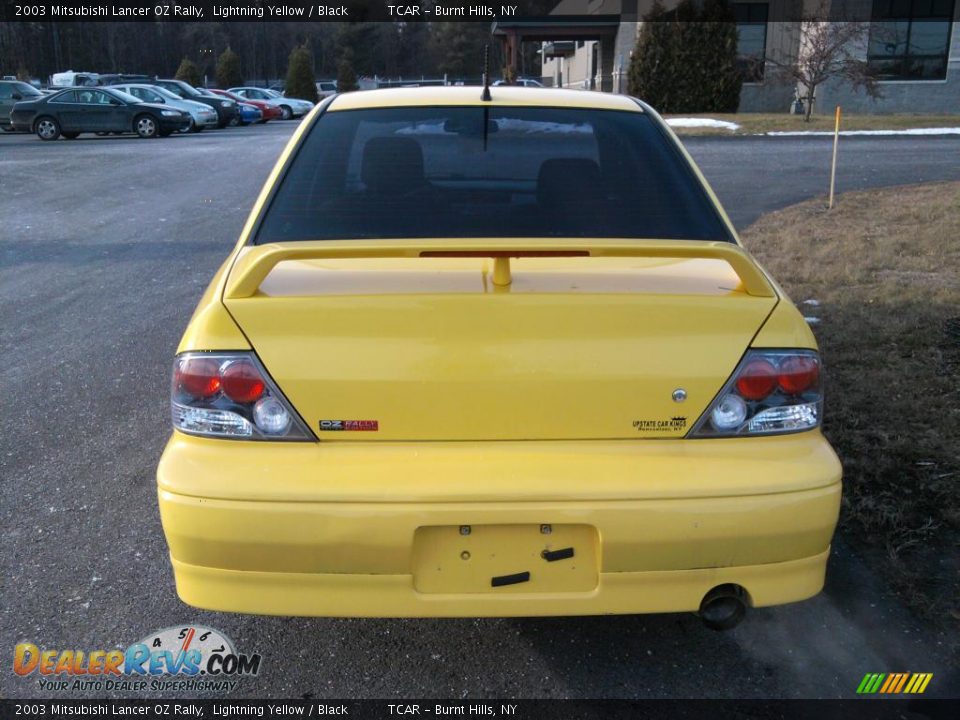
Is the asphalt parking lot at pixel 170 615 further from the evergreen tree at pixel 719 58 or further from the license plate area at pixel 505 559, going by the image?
the evergreen tree at pixel 719 58

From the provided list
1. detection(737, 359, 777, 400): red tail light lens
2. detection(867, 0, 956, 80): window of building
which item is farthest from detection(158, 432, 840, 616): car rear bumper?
detection(867, 0, 956, 80): window of building

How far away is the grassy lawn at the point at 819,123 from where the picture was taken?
23031 mm

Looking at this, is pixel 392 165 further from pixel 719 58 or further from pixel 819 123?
pixel 719 58

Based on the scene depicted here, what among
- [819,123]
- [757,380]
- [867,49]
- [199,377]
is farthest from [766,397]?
[867,49]

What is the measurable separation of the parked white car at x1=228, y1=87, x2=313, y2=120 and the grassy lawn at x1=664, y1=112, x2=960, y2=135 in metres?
18.6

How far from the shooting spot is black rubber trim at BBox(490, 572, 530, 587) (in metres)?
2.25

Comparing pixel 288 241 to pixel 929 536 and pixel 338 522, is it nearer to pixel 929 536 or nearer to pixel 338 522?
pixel 338 522

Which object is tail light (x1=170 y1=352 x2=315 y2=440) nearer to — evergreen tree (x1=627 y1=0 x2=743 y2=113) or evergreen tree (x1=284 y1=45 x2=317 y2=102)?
evergreen tree (x1=627 y1=0 x2=743 y2=113)

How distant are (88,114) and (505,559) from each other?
26.3 m

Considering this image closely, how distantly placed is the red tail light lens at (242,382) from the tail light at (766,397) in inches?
45.1

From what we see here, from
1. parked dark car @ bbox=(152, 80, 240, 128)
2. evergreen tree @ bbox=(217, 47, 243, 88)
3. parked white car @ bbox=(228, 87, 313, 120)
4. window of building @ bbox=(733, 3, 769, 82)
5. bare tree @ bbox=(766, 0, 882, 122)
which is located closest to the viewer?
bare tree @ bbox=(766, 0, 882, 122)

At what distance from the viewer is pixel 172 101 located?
2745 centimetres

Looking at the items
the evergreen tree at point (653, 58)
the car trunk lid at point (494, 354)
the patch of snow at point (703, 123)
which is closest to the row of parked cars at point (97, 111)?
the evergreen tree at point (653, 58)

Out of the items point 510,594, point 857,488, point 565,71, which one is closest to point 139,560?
point 510,594
